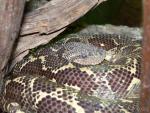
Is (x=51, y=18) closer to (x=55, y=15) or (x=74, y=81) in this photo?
(x=55, y=15)

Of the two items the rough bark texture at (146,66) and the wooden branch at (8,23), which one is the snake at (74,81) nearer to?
the wooden branch at (8,23)

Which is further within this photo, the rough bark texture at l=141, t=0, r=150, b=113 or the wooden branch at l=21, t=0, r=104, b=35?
the wooden branch at l=21, t=0, r=104, b=35

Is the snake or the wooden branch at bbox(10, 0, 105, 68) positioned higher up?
the wooden branch at bbox(10, 0, 105, 68)

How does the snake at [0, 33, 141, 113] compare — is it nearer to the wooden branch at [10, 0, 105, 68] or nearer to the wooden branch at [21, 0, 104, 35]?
the wooden branch at [10, 0, 105, 68]

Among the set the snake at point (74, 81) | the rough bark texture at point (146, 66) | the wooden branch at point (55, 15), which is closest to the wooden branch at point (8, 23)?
the snake at point (74, 81)

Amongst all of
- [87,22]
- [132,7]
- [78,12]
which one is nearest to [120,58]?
[78,12]

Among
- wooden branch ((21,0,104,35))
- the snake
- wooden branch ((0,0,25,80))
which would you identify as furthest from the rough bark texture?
wooden branch ((21,0,104,35))

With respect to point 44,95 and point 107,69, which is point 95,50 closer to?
point 107,69
